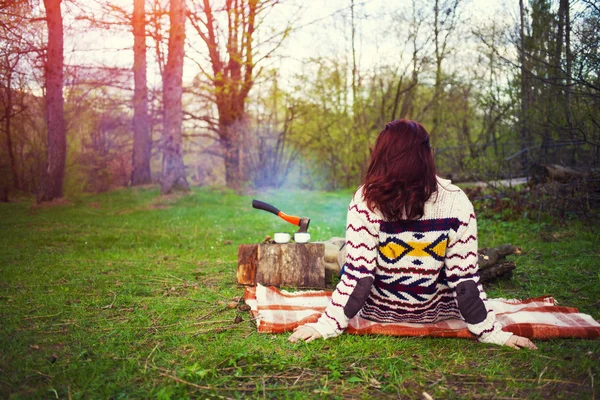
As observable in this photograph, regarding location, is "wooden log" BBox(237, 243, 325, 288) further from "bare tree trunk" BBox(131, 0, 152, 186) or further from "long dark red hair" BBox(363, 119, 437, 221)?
"bare tree trunk" BBox(131, 0, 152, 186)

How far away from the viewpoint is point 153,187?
1487 cm

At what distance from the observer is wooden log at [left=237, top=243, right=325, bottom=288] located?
14.2ft

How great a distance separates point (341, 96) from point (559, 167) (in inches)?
386

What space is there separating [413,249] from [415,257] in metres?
0.05

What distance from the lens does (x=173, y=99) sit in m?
11.7

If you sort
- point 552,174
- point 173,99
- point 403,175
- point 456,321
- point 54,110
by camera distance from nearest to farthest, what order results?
point 403,175 < point 456,321 < point 552,174 < point 54,110 < point 173,99

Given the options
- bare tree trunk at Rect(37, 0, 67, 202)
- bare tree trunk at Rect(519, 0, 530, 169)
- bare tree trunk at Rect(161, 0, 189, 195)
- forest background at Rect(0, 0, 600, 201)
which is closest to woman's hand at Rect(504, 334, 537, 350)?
forest background at Rect(0, 0, 600, 201)

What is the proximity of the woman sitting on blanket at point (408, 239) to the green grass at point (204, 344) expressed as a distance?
0.21 m

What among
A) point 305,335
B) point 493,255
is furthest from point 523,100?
point 305,335

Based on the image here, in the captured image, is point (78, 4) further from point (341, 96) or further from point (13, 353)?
point (341, 96)

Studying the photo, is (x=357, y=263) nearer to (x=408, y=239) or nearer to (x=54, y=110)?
(x=408, y=239)

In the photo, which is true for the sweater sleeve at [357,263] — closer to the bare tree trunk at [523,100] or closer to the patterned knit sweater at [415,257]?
the patterned knit sweater at [415,257]

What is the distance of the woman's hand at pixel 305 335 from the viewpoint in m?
2.86

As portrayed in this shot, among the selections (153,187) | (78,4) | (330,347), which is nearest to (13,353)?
(330,347)
